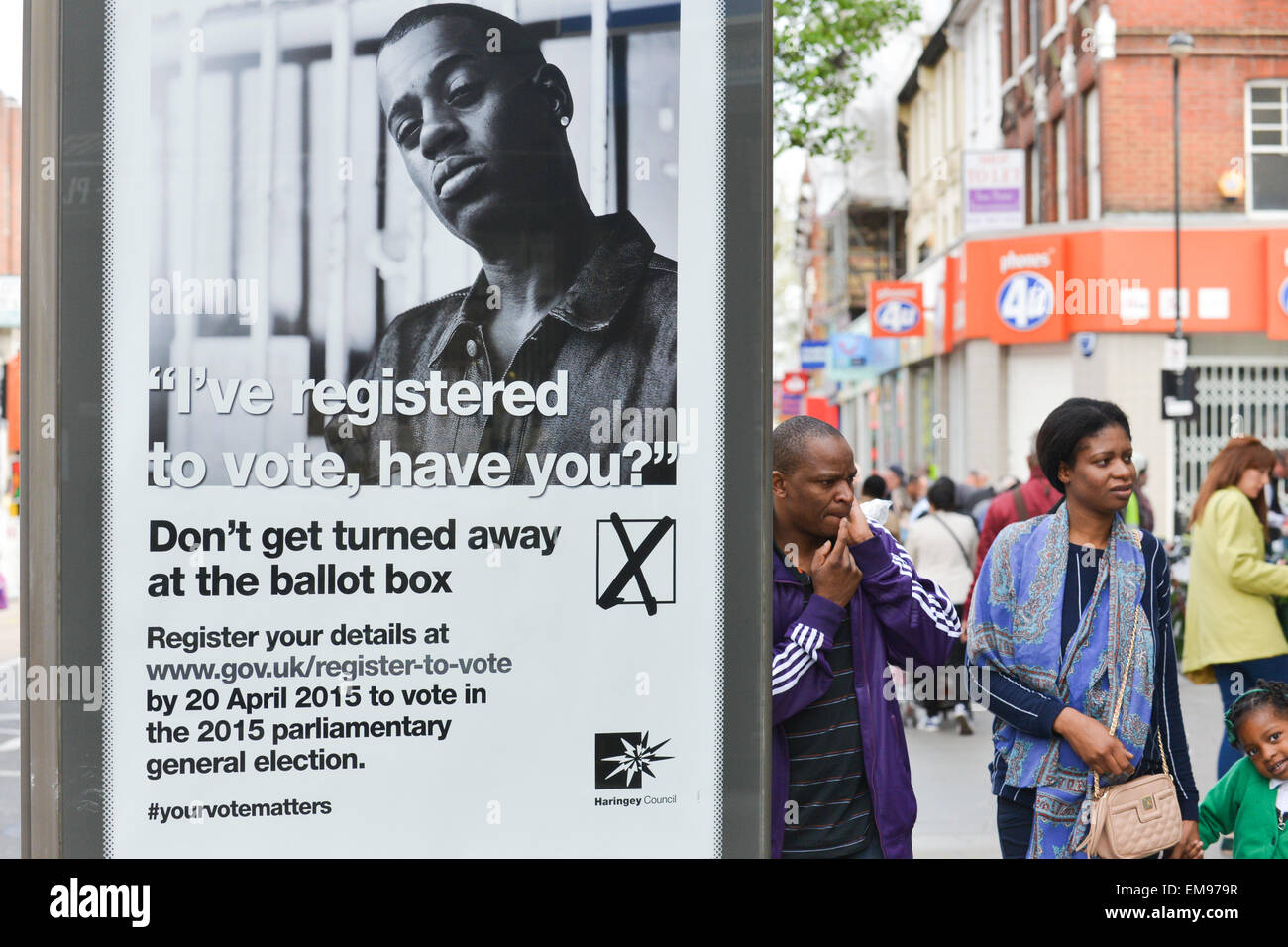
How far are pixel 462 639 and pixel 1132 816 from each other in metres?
1.88

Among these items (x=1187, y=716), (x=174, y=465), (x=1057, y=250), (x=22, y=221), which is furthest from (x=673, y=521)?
(x=1057, y=250)

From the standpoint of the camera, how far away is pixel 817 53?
18.3 meters

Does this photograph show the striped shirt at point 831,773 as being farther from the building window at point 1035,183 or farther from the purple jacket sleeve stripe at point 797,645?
the building window at point 1035,183

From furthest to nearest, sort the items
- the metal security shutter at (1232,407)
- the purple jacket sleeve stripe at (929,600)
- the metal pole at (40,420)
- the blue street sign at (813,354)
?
the blue street sign at (813,354) → the metal security shutter at (1232,407) → the purple jacket sleeve stripe at (929,600) → the metal pole at (40,420)

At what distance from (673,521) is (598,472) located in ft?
0.52

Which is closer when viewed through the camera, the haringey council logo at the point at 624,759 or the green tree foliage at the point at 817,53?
the haringey council logo at the point at 624,759

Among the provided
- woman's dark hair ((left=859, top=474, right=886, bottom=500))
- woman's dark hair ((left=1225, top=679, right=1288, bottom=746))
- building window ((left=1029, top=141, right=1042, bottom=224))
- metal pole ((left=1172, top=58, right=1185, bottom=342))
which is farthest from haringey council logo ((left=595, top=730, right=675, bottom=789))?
building window ((left=1029, top=141, right=1042, bottom=224))

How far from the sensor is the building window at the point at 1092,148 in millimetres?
24750

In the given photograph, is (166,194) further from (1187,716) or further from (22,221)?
(1187,716)

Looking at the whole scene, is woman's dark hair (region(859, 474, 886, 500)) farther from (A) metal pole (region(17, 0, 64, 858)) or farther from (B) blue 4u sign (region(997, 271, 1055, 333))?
(B) blue 4u sign (region(997, 271, 1055, 333))

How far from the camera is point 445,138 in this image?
97.6 inches

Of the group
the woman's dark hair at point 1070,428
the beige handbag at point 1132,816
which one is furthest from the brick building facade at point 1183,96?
the beige handbag at point 1132,816

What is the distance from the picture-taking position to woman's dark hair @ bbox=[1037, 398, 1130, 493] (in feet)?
12.2

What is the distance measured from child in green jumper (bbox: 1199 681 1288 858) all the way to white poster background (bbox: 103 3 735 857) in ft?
7.47
